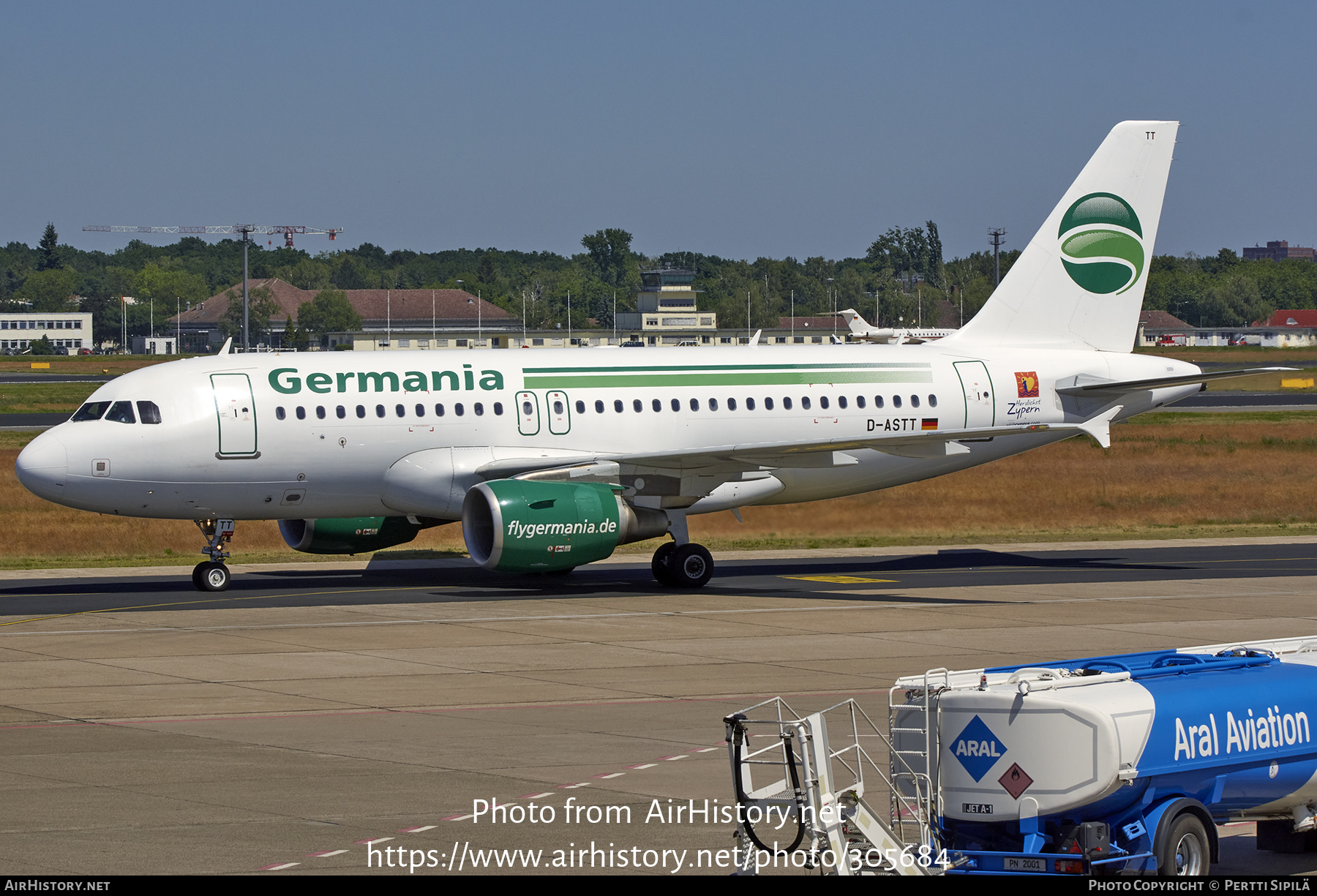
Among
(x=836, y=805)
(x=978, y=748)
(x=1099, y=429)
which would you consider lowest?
(x=836, y=805)

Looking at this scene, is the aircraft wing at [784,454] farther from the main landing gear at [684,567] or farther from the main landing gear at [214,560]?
the main landing gear at [214,560]

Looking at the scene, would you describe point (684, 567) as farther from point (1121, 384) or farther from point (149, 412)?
point (149, 412)

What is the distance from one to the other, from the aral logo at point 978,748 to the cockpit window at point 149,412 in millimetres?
23599

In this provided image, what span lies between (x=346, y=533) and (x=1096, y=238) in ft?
64.4

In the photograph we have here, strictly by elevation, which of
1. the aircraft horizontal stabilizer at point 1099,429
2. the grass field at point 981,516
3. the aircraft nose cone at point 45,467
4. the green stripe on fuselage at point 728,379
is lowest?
the grass field at point 981,516

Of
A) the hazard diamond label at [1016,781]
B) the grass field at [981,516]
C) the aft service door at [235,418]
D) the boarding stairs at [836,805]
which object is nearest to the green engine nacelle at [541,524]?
the aft service door at [235,418]

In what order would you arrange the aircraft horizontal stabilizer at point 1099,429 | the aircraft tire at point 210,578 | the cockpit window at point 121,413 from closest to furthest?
the cockpit window at point 121,413
the aircraft tire at point 210,578
the aircraft horizontal stabilizer at point 1099,429

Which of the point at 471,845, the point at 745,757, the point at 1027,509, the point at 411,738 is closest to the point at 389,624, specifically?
the point at 411,738

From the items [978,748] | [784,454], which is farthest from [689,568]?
[978,748]

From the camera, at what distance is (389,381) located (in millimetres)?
33594

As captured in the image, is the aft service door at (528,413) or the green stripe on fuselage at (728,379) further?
the green stripe on fuselage at (728,379)

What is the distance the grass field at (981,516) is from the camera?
40.1 metres

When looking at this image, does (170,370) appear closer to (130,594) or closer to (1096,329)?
(130,594)

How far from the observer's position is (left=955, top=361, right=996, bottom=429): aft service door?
37.0 meters
